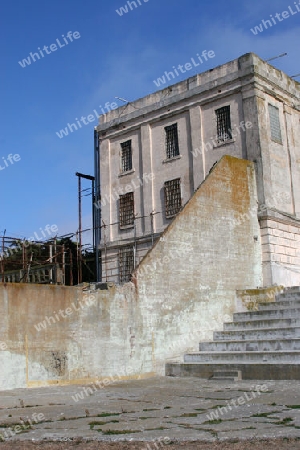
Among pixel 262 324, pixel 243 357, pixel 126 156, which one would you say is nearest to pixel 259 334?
pixel 262 324

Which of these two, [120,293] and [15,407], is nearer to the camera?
[15,407]

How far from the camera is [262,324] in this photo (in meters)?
16.4

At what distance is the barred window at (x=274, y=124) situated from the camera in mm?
22984

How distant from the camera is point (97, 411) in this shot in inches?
363

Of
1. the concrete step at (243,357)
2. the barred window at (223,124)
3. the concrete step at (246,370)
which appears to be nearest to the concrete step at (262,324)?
the concrete step at (243,357)

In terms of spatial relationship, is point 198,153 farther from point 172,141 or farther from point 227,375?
point 227,375

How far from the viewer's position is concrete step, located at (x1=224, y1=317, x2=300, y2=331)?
15727 mm

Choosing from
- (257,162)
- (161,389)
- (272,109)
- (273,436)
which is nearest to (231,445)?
(273,436)

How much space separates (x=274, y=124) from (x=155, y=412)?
55.3 feet

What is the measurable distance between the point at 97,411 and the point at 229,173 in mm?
12042

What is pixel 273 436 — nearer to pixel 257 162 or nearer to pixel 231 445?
pixel 231 445

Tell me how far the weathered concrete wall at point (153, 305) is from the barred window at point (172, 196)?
4954 millimetres

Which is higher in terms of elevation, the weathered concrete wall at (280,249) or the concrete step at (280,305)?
the weathered concrete wall at (280,249)

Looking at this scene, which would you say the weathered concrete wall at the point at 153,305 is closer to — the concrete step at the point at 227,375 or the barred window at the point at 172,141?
the concrete step at the point at 227,375
